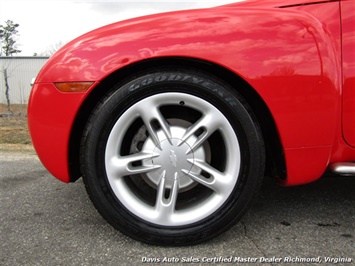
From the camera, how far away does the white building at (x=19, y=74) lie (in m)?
20.6

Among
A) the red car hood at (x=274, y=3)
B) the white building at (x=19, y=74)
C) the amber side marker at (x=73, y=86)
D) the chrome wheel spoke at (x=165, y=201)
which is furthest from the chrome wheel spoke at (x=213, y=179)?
the white building at (x=19, y=74)

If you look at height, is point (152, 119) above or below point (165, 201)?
above

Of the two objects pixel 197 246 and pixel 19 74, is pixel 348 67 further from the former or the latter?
pixel 19 74

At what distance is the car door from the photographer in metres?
1.78

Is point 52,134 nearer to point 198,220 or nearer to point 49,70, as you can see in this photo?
point 49,70

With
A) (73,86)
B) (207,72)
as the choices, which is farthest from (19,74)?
(207,72)

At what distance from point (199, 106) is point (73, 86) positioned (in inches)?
26.7

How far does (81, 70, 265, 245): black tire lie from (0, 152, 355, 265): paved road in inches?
4.5

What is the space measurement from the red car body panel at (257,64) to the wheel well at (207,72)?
5 cm

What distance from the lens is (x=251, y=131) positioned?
1.72 metres

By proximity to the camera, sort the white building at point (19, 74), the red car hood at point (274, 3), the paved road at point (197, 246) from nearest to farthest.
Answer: the paved road at point (197, 246), the red car hood at point (274, 3), the white building at point (19, 74)

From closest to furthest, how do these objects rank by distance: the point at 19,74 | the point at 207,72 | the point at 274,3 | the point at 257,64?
1. the point at 257,64
2. the point at 207,72
3. the point at 274,3
4. the point at 19,74

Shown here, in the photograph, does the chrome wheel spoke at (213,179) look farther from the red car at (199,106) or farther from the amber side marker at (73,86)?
the amber side marker at (73,86)

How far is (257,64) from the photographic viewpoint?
169cm
